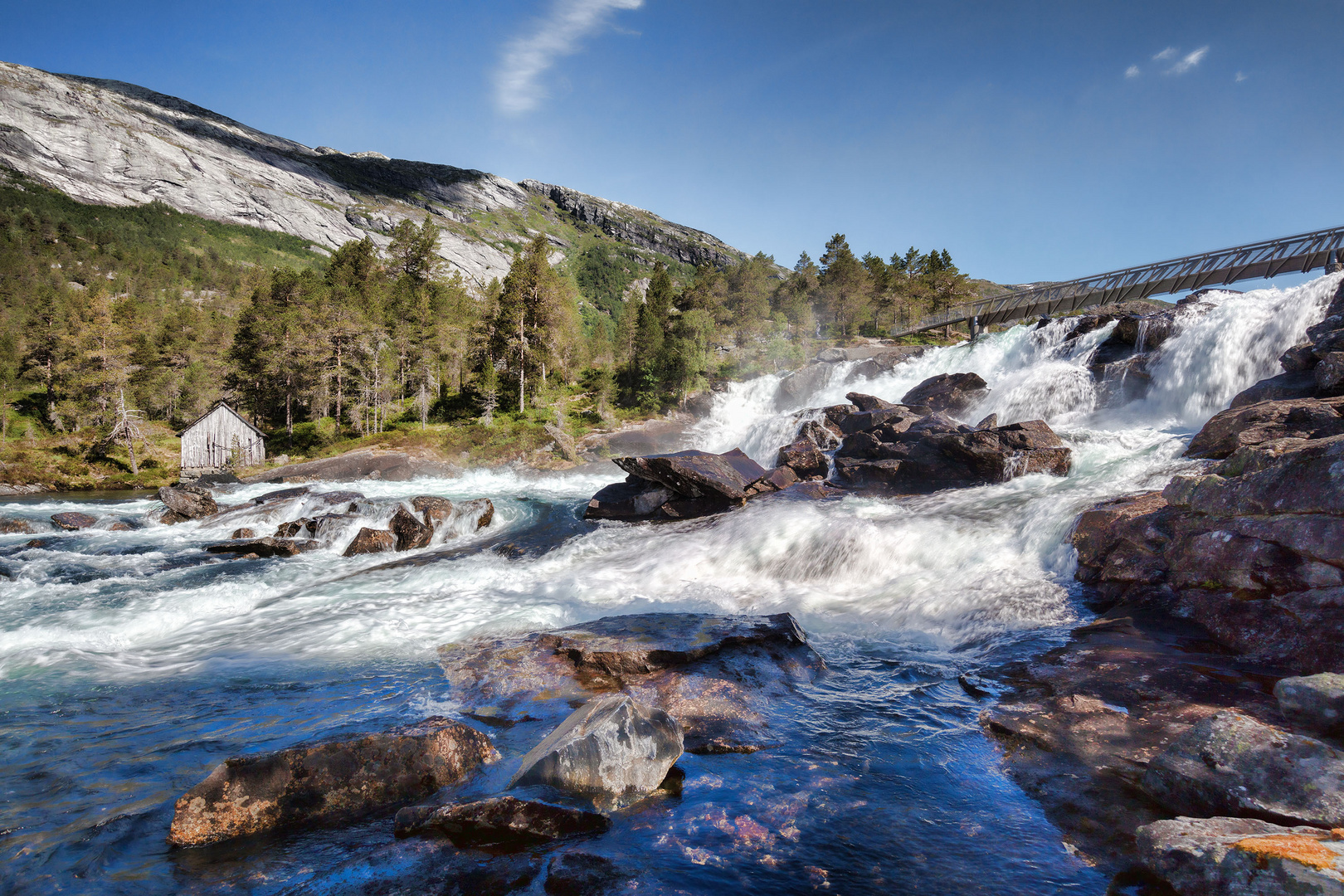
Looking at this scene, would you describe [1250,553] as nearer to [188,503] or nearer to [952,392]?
[952,392]

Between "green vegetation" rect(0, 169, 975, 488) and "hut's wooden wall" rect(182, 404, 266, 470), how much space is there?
9.43ft

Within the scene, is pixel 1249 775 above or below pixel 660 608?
above

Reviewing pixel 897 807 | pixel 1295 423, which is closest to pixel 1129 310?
pixel 1295 423

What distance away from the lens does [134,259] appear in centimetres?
11112

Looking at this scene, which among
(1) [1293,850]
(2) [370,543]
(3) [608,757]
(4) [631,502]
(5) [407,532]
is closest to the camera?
(1) [1293,850]

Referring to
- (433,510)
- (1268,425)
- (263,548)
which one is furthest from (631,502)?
(1268,425)

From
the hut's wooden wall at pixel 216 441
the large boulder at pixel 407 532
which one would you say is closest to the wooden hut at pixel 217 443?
the hut's wooden wall at pixel 216 441

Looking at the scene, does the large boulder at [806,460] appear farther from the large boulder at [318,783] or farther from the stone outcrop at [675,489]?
the large boulder at [318,783]

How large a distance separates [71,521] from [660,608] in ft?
83.3

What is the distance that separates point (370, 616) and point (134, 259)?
146 m

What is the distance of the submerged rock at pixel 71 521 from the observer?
22.1 metres

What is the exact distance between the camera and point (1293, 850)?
306cm

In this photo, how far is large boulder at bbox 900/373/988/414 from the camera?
94.7 ft

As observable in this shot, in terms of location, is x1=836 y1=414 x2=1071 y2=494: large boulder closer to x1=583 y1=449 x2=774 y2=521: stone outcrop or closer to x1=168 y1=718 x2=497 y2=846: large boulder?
x1=583 y1=449 x2=774 y2=521: stone outcrop
